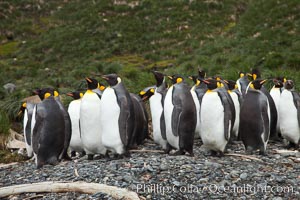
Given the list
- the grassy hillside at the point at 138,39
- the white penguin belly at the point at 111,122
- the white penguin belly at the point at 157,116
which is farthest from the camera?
the grassy hillside at the point at 138,39

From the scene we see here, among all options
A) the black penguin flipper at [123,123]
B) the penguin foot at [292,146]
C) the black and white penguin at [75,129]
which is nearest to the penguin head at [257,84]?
the penguin foot at [292,146]

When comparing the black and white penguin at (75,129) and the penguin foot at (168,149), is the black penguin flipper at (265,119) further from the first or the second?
the black and white penguin at (75,129)

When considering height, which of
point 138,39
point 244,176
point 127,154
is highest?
point 138,39

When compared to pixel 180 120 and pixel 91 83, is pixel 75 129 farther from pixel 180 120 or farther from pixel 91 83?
pixel 180 120

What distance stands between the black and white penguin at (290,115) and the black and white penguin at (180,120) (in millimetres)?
2036

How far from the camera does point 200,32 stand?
24.8 meters

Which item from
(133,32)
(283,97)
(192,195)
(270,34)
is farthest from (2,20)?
(192,195)

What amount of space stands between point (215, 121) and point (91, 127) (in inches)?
75.2

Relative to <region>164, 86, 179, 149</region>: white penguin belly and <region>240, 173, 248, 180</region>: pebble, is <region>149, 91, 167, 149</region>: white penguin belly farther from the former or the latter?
<region>240, 173, 248, 180</region>: pebble

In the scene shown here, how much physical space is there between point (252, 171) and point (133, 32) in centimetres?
2023

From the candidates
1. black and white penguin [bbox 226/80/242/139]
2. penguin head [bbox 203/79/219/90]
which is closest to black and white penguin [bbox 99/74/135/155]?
penguin head [bbox 203/79/219/90]

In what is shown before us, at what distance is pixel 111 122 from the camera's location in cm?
769

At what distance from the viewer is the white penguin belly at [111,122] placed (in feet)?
25.0

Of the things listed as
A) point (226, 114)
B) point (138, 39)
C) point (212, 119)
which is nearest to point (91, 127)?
point (212, 119)
